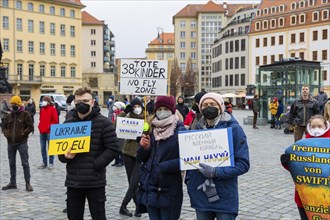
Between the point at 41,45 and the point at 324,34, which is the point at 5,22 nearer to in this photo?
the point at 41,45

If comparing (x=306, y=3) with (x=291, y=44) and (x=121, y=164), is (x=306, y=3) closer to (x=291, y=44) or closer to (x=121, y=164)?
(x=291, y=44)

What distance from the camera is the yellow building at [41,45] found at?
74438 mm

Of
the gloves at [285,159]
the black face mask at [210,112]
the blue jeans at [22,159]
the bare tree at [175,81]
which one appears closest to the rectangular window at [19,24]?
the bare tree at [175,81]

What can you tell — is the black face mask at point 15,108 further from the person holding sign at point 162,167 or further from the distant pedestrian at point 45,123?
the person holding sign at point 162,167

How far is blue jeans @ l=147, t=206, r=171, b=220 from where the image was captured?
14.7 ft

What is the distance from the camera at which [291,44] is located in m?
74.9

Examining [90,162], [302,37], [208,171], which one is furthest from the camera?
[302,37]

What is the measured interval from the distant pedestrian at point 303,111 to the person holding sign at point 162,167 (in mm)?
6897

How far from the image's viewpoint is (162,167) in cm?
445

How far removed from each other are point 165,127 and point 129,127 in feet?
9.40

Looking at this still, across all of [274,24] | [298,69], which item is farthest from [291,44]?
[298,69]

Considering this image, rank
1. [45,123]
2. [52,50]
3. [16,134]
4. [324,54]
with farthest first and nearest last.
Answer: [52,50] < [324,54] < [45,123] < [16,134]

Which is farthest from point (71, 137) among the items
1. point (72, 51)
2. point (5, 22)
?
point (72, 51)

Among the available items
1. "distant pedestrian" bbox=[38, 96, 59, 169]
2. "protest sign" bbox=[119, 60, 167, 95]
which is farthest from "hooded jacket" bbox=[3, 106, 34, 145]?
"distant pedestrian" bbox=[38, 96, 59, 169]
